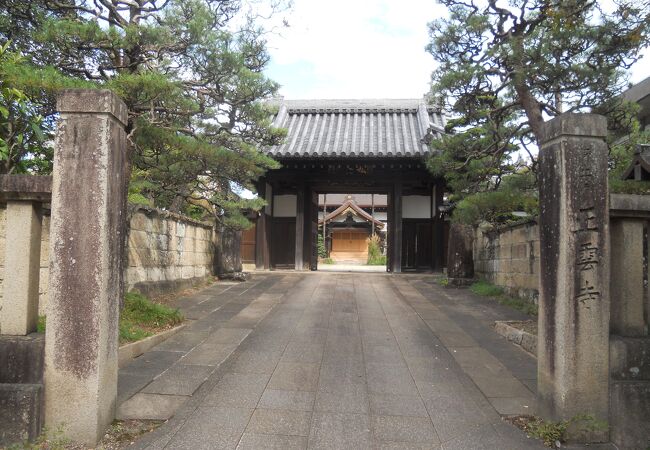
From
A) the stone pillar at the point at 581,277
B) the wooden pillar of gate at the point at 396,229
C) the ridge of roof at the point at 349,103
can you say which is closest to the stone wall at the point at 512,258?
the wooden pillar of gate at the point at 396,229

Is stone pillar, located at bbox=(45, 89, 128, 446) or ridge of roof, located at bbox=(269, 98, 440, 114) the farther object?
ridge of roof, located at bbox=(269, 98, 440, 114)

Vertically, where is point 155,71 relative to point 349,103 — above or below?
below

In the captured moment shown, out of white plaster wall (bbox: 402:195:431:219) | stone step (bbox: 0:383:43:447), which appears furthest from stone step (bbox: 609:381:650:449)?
white plaster wall (bbox: 402:195:431:219)

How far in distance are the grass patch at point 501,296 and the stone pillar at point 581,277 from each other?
387cm

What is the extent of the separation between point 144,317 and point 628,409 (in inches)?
206

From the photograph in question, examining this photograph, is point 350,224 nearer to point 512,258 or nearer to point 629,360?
point 512,258

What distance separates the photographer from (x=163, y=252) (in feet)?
26.5

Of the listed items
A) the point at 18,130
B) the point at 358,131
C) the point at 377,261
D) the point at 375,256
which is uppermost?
the point at 358,131

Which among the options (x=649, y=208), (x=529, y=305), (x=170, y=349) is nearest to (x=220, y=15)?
(x=170, y=349)

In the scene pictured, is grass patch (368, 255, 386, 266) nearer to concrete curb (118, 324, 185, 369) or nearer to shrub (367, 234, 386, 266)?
shrub (367, 234, 386, 266)

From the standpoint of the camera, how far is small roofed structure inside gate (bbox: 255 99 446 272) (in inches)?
545

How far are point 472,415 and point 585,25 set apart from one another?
16.6 ft

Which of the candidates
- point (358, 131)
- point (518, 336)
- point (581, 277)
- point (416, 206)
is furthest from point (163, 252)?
point (358, 131)

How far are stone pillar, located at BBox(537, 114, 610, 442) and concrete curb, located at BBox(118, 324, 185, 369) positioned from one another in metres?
3.97
